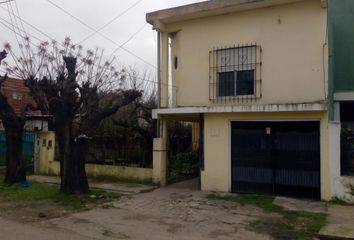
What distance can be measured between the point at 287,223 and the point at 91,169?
928 centimetres

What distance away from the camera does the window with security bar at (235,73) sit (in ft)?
41.8

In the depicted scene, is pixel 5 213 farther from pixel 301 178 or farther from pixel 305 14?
pixel 305 14

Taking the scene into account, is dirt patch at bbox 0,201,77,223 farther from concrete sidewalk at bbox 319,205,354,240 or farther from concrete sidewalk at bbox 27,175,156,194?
concrete sidewalk at bbox 319,205,354,240

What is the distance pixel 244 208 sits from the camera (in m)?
10.6

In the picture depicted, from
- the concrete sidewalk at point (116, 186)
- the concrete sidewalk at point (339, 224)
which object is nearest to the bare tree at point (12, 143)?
the concrete sidewalk at point (116, 186)

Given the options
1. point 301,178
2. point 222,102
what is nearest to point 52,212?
point 222,102

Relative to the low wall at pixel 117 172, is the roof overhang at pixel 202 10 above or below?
above

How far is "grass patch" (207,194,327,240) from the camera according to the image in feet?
26.6

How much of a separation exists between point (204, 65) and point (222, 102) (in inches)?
→ 56.0

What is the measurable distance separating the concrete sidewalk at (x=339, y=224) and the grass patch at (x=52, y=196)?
19.4 feet

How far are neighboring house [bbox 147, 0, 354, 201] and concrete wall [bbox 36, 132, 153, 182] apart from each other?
3.14ft

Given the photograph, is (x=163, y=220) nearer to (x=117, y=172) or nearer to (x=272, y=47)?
(x=272, y=47)

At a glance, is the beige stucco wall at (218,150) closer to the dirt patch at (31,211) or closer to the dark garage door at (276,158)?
the dark garage door at (276,158)

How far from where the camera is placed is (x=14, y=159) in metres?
14.6
